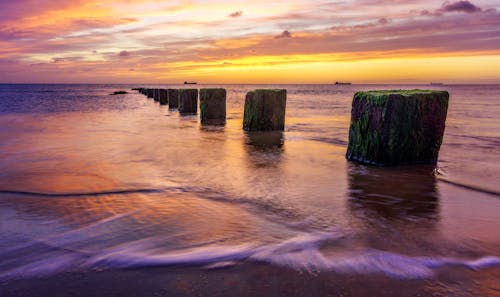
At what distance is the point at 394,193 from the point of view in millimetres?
4219

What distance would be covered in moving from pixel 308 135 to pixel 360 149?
394cm

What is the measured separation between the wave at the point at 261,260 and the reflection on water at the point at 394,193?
86 cm

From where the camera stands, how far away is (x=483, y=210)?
3.63 meters

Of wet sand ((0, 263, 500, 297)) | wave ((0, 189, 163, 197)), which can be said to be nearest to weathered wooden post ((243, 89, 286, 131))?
wave ((0, 189, 163, 197))

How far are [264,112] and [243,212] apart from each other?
21.3 ft

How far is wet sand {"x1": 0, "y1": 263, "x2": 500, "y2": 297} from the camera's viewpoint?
2.05 metres

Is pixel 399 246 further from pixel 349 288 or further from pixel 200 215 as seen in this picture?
pixel 200 215

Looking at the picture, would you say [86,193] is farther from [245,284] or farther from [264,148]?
[264,148]

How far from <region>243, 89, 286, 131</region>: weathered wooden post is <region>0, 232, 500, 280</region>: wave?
7203 mm

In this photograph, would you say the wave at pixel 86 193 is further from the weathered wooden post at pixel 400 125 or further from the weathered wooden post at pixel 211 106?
the weathered wooden post at pixel 211 106

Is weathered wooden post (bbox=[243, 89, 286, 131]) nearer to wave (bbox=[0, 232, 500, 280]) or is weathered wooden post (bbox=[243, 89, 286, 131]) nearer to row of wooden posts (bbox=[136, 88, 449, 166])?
row of wooden posts (bbox=[136, 88, 449, 166])

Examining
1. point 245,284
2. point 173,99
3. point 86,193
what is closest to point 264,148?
point 86,193

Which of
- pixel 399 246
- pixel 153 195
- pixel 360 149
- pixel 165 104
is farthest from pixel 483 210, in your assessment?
pixel 165 104

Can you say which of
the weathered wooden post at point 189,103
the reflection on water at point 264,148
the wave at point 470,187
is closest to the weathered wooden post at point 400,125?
the wave at point 470,187
